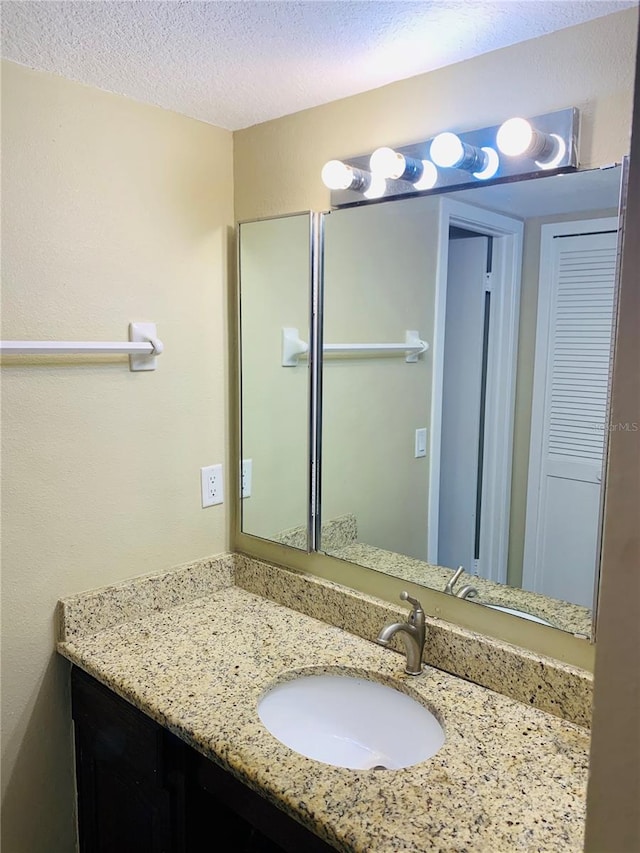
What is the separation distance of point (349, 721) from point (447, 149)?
121cm

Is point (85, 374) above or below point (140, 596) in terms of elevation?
above

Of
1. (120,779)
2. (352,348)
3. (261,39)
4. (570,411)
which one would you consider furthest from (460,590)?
(261,39)

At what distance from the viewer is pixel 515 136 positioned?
3.85 feet

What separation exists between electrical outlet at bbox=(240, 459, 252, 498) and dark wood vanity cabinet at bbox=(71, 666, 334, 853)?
2.01 ft

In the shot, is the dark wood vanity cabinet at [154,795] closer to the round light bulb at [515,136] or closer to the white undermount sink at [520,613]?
the white undermount sink at [520,613]

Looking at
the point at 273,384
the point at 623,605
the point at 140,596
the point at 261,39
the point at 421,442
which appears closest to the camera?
the point at 623,605

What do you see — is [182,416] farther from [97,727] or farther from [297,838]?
[297,838]

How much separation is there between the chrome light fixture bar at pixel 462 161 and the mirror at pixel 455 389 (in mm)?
31

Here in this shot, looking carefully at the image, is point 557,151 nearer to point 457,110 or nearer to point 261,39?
point 457,110

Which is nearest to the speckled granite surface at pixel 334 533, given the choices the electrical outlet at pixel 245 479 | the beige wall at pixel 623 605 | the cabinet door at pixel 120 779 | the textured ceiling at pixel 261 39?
the electrical outlet at pixel 245 479

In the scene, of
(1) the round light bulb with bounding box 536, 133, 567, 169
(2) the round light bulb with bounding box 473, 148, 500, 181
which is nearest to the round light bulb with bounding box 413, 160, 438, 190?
(2) the round light bulb with bounding box 473, 148, 500, 181

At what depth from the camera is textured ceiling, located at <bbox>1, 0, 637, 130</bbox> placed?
3.56 feet

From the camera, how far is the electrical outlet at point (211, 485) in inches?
70.0

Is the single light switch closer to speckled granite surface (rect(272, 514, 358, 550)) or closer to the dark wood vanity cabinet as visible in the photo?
speckled granite surface (rect(272, 514, 358, 550))
